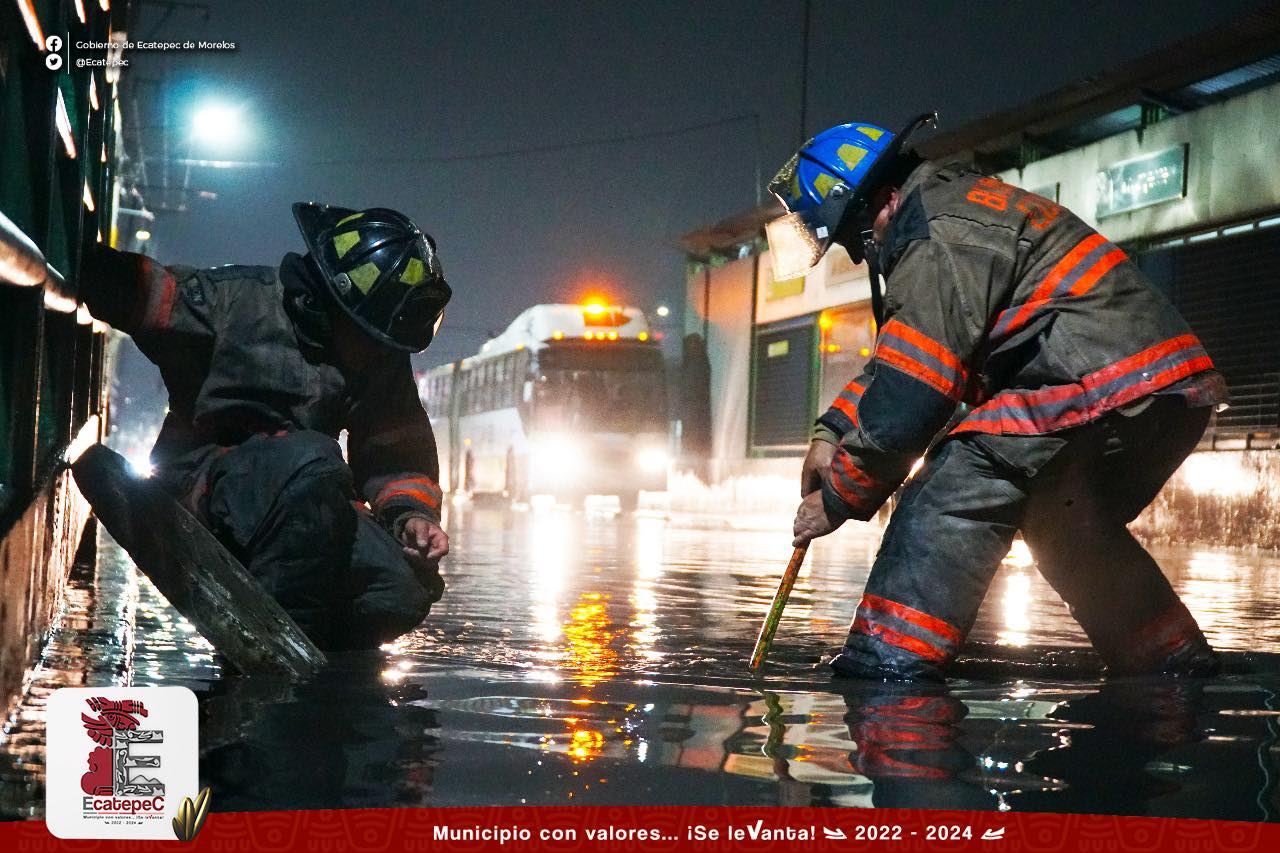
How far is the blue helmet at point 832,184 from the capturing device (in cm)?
426

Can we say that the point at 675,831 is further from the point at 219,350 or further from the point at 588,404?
the point at 588,404

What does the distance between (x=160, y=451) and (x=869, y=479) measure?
7.05 feet

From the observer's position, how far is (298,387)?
4.30 metres

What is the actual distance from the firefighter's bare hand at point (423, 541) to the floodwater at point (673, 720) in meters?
0.31

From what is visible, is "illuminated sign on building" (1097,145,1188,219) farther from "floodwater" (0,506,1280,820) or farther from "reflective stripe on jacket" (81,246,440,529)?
"reflective stripe on jacket" (81,246,440,529)

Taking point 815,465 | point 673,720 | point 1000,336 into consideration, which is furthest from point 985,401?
point 673,720

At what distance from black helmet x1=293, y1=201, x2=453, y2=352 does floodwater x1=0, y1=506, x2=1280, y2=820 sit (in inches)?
38.9

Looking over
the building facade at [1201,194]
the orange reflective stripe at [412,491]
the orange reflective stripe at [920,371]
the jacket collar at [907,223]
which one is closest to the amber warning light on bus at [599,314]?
the building facade at [1201,194]

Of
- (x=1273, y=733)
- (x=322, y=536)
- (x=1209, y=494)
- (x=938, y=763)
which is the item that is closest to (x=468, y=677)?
(x=322, y=536)

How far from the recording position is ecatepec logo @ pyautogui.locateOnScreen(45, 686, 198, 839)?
1.88 m

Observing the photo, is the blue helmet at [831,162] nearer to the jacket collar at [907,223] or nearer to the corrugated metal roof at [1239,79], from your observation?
the jacket collar at [907,223]

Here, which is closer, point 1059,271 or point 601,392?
point 1059,271

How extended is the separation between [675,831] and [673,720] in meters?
1.25

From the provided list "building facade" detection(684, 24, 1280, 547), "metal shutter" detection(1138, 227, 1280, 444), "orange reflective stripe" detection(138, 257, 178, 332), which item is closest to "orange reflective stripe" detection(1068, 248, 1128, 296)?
"orange reflective stripe" detection(138, 257, 178, 332)
